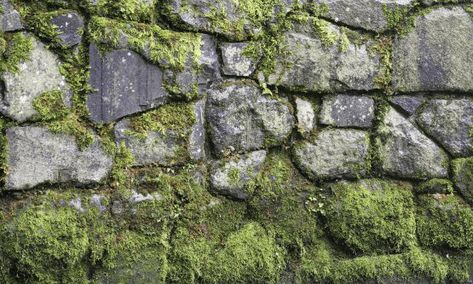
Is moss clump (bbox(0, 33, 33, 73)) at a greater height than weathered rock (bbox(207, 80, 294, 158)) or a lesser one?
greater

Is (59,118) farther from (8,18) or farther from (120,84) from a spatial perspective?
(8,18)

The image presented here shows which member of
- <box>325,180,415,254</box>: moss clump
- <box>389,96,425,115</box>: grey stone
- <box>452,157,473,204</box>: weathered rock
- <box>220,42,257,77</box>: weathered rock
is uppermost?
<box>220,42,257,77</box>: weathered rock

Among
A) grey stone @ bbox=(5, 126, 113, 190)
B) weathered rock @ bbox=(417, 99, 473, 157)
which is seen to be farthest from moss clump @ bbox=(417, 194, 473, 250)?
grey stone @ bbox=(5, 126, 113, 190)

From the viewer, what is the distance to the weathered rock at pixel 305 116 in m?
2.58

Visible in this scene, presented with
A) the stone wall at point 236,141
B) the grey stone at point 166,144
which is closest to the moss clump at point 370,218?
the stone wall at point 236,141

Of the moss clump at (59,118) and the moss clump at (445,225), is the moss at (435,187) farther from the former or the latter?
the moss clump at (59,118)

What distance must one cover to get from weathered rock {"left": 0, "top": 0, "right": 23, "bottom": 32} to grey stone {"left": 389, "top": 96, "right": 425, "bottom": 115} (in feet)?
5.44

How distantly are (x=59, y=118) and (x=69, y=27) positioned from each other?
0.35 metres

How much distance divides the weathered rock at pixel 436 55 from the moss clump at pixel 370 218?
52cm

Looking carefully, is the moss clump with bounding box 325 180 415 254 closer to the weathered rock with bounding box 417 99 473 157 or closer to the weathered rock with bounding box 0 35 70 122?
the weathered rock with bounding box 417 99 473 157

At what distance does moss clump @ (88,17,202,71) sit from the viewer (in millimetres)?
2236

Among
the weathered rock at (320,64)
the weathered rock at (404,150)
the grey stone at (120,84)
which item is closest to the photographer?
the grey stone at (120,84)

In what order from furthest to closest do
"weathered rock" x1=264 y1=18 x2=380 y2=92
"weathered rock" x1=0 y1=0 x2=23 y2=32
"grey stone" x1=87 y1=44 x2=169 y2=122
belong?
"weathered rock" x1=264 y1=18 x2=380 y2=92 → "grey stone" x1=87 y1=44 x2=169 y2=122 → "weathered rock" x1=0 y1=0 x2=23 y2=32

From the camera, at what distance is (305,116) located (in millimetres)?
2594
